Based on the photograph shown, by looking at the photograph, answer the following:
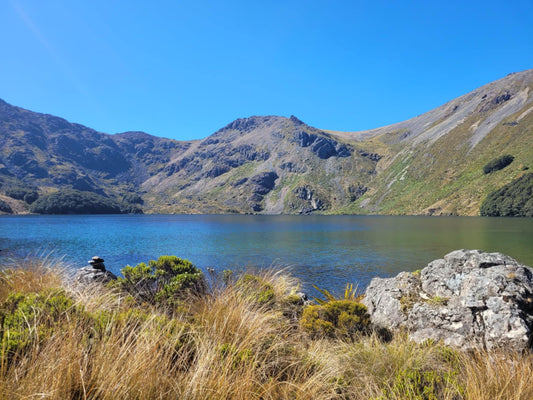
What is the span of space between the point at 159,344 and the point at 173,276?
678 cm

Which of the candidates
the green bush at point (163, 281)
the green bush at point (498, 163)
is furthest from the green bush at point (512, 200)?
the green bush at point (163, 281)

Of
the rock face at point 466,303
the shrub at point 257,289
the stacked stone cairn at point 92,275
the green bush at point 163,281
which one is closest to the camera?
the rock face at point 466,303

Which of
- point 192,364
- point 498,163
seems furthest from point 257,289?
point 498,163

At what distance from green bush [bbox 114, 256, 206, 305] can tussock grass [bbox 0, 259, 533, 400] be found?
3.00 meters

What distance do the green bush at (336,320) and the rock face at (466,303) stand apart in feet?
1.75

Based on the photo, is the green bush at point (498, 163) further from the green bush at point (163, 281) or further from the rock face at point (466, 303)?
the green bush at point (163, 281)

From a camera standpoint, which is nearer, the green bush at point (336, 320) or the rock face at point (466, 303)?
the rock face at point (466, 303)

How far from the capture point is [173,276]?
10.7 m

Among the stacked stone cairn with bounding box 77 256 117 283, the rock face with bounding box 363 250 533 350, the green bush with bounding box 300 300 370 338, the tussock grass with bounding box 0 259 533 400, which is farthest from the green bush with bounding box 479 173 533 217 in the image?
the stacked stone cairn with bounding box 77 256 117 283

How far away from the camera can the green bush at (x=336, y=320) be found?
26.9ft

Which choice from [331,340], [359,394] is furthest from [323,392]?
[331,340]

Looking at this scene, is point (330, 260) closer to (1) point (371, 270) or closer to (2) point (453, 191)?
(1) point (371, 270)

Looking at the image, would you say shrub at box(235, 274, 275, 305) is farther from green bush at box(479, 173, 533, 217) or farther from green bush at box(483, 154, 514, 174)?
green bush at box(483, 154, 514, 174)

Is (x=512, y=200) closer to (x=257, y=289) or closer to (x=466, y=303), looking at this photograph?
(x=466, y=303)
